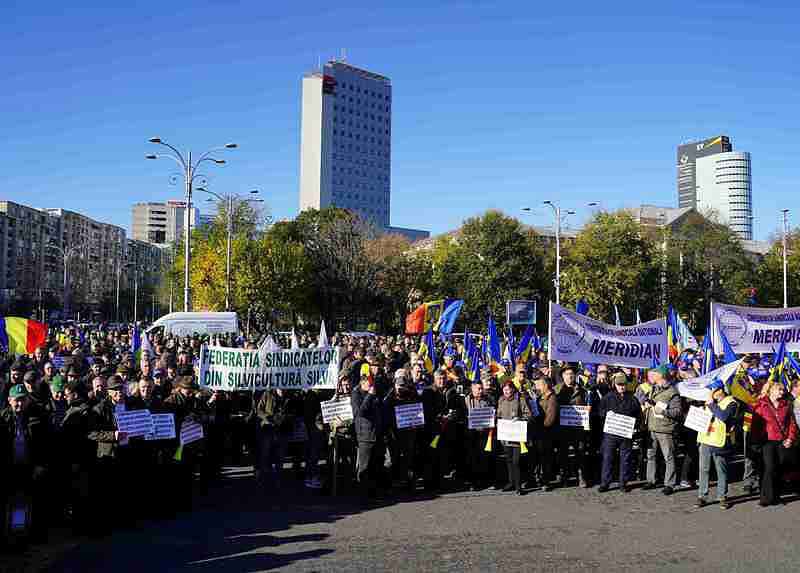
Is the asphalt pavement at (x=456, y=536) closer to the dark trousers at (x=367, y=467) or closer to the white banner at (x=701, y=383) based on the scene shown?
the dark trousers at (x=367, y=467)

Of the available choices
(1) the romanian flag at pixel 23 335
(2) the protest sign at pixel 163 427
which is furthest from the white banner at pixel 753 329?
(1) the romanian flag at pixel 23 335

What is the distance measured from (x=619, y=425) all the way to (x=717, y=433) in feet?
4.65

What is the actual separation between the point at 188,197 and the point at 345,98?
6011 inches

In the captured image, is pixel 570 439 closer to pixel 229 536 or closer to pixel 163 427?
pixel 229 536

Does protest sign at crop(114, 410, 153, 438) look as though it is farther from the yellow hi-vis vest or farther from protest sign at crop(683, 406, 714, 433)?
the yellow hi-vis vest

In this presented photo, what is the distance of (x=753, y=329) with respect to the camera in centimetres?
1529

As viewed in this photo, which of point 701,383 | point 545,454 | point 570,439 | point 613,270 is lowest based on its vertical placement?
point 545,454

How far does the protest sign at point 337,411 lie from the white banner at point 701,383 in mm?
5040

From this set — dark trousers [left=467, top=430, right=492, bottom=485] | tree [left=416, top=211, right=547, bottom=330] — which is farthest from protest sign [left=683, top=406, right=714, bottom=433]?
tree [left=416, top=211, right=547, bottom=330]

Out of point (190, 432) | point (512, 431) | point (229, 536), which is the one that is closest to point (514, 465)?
point (512, 431)

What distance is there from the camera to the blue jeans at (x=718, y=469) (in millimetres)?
10711

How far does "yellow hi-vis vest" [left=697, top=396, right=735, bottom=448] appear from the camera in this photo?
10.7 metres

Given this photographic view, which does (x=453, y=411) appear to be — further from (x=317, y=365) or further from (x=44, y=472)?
(x=44, y=472)

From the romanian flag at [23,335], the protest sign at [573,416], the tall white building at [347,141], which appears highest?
the tall white building at [347,141]
